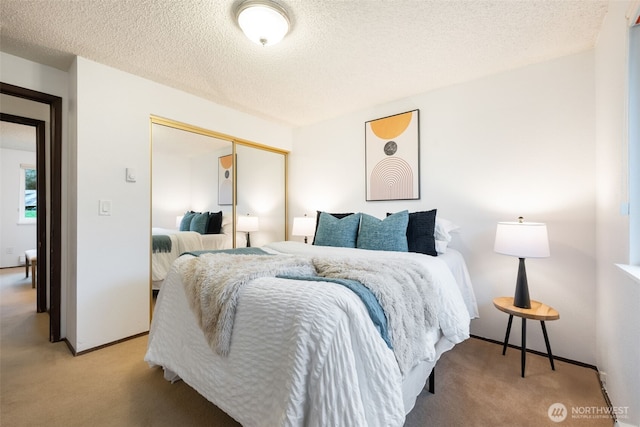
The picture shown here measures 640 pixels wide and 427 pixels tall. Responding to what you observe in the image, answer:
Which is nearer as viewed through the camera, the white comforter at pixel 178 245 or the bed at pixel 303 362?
the bed at pixel 303 362

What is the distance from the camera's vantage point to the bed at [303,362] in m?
0.90

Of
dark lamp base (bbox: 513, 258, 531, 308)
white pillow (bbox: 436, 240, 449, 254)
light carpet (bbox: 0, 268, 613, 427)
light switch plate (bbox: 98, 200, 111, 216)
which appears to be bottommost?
light carpet (bbox: 0, 268, 613, 427)

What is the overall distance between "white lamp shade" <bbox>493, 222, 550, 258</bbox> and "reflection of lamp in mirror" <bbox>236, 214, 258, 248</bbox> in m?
2.67

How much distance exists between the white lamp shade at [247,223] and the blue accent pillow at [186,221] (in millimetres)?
586

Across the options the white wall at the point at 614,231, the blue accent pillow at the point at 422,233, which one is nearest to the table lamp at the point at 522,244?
the white wall at the point at 614,231

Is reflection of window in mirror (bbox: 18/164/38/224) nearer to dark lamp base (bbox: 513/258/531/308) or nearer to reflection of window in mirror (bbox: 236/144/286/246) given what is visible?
reflection of window in mirror (bbox: 236/144/286/246)

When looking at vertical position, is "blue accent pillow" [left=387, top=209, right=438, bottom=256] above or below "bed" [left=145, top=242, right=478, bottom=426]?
Answer: above

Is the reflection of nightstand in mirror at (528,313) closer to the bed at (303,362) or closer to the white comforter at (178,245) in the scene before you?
the bed at (303,362)

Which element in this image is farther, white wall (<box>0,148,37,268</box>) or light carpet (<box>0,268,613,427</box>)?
white wall (<box>0,148,37,268</box>)

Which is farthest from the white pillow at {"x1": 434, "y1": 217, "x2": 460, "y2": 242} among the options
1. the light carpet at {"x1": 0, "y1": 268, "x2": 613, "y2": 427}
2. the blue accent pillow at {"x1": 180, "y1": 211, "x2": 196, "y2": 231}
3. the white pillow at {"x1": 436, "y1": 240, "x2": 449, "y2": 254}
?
the blue accent pillow at {"x1": 180, "y1": 211, "x2": 196, "y2": 231}

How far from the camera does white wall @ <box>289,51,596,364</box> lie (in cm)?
203

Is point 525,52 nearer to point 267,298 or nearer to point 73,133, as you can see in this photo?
point 267,298

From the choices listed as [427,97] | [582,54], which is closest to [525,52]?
[582,54]

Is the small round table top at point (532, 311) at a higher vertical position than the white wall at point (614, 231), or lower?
lower
